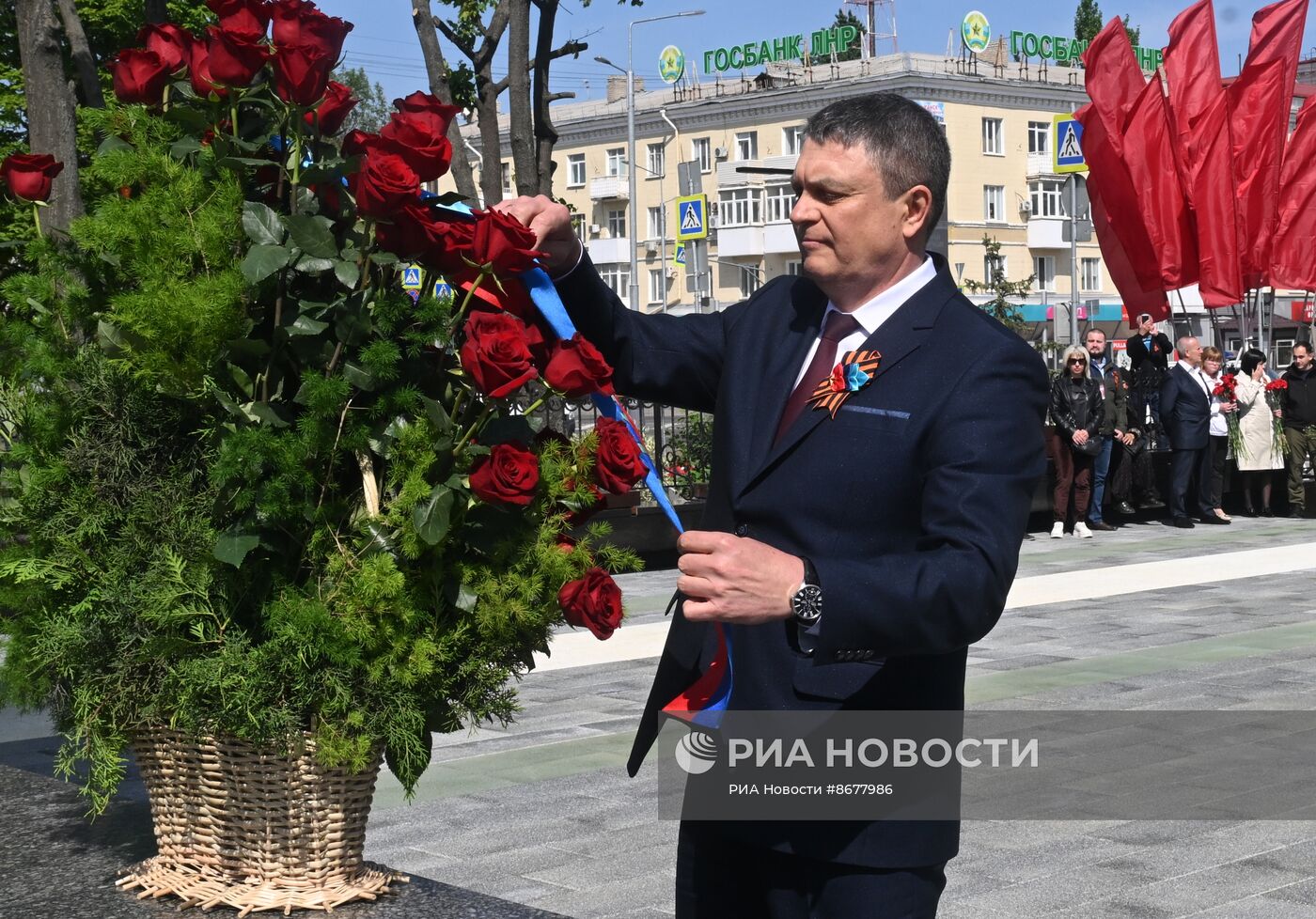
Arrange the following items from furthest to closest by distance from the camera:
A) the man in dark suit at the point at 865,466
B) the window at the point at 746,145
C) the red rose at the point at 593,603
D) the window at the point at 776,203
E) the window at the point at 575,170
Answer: the window at the point at 575,170
the window at the point at 746,145
the window at the point at 776,203
the red rose at the point at 593,603
the man in dark suit at the point at 865,466

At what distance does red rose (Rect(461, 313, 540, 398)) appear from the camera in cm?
275

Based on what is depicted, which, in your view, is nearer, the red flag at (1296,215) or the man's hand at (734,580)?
the man's hand at (734,580)

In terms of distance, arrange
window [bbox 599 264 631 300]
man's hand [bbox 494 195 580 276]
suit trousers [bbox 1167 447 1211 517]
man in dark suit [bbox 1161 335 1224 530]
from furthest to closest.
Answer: window [bbox 599 264 631 300], suit trousers [bbox 1167 447 1211 517], man in dark suit [bbox 1161 335 1224 530], man's hand [bbox 494 195 580 276]

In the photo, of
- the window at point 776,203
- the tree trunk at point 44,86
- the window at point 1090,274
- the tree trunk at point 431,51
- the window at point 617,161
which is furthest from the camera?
the window at point 617,161

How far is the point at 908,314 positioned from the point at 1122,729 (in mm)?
5291

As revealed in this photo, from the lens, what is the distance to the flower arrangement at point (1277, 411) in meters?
18.9

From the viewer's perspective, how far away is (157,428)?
3.04 metres

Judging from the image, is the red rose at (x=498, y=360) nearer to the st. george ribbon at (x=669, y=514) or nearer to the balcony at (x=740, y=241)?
the st. george ribbon at (x=669, y=514)

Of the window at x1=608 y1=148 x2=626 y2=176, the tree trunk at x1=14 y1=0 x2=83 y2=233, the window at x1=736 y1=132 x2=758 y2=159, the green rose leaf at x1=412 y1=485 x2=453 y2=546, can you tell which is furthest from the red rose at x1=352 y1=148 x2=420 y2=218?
the window at x1=608 y1=148 x2=626 y2=176

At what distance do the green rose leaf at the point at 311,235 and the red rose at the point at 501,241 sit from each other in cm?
26

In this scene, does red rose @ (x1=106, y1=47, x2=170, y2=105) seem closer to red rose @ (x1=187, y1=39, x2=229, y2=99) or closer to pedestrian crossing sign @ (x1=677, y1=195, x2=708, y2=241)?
red rose @ (x1=187, y1=39, x2=229, y2=99)

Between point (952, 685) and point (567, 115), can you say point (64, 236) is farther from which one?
point (567, 115)

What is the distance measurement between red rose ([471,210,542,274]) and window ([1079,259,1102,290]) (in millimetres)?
77119

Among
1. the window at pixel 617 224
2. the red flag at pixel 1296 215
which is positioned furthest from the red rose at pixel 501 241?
the window at pixel 617 224
